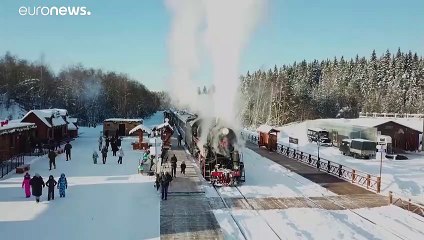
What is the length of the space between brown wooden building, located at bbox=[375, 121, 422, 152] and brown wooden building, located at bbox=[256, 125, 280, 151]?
11.1 meters

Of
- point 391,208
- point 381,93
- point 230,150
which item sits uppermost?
point 381,93

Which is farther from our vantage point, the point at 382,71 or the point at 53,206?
Result: the point at 382,71

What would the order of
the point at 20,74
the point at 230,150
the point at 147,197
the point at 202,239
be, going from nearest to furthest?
the point at 202,239 < the point at 147,197 < the point at 230,150 < the point at 20,74

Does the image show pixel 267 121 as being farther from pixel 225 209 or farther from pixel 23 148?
pixel 225 209

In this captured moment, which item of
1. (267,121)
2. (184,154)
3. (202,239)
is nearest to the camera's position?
(202,239)

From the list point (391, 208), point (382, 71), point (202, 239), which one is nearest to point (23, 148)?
point (202, 239)

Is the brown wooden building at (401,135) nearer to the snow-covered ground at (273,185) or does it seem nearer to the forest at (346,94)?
the snow-covered ground at (273,185)

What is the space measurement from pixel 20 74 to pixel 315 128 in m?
59.7

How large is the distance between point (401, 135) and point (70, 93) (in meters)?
64.9

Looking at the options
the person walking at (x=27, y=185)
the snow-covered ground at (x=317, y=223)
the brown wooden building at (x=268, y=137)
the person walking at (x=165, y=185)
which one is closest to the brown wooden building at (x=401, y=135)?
the brown wooden building at (x=268, y=137)

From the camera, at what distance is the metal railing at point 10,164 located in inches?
915

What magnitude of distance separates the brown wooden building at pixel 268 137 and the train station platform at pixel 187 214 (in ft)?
61.1

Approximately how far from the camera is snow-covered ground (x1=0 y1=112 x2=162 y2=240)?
12977 mm

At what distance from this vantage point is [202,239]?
491 inches
